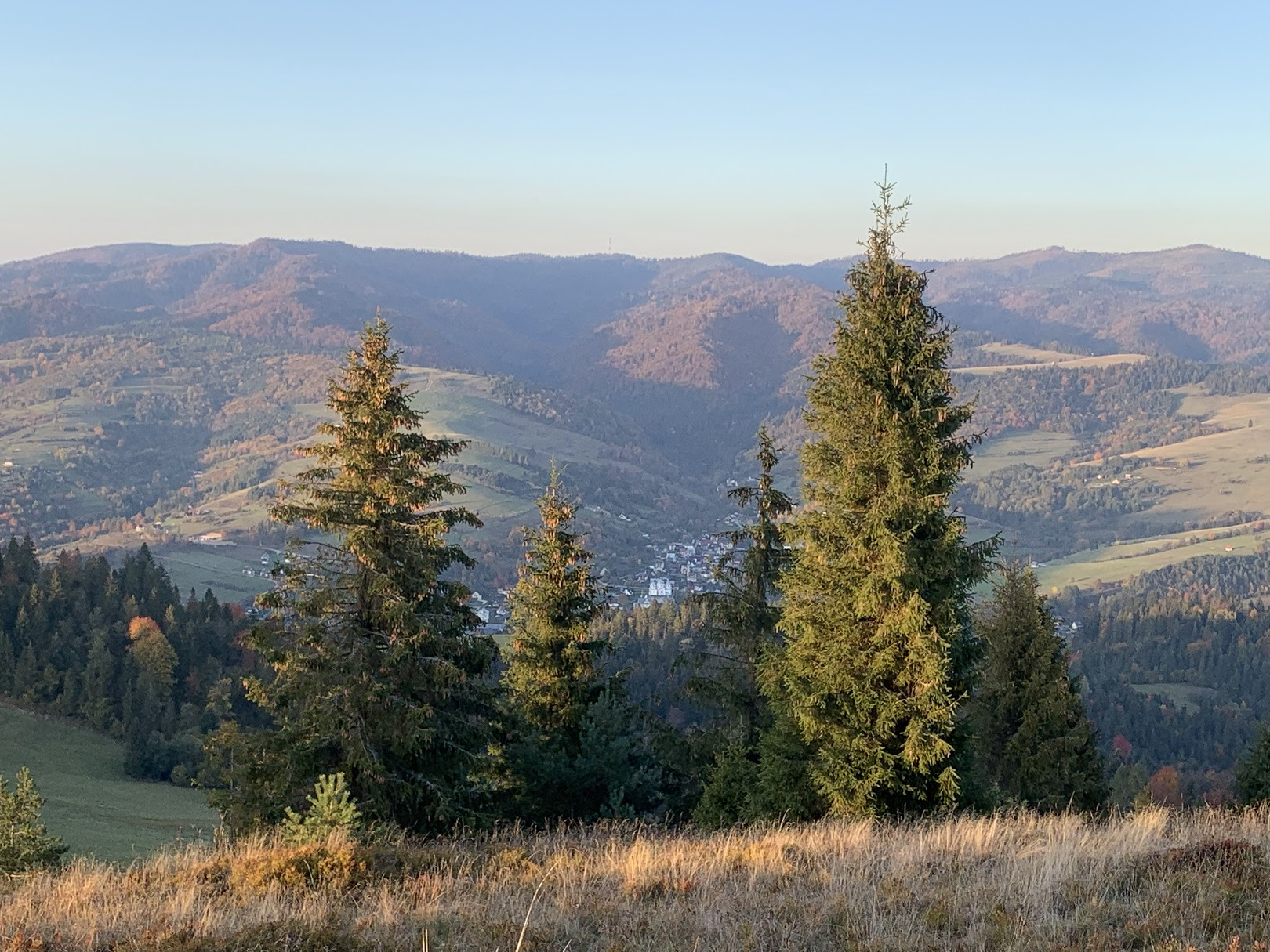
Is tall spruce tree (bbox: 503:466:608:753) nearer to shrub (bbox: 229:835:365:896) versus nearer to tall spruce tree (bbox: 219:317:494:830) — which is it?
tall spruce tree (bbox: 219:317:494:830)

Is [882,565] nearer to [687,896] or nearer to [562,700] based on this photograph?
[687,896]

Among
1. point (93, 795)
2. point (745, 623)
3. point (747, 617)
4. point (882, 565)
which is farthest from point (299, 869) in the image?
point (93, 795)

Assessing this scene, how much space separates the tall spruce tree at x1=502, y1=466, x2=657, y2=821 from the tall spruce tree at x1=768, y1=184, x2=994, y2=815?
648cm

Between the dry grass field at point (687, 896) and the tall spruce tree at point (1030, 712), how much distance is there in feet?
59.6

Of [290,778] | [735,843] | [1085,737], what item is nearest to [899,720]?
[735,843]

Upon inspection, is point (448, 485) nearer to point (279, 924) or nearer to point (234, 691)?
point (279, 924)

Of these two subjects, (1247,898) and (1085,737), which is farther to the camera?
(1085,737)

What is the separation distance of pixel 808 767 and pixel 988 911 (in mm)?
9381

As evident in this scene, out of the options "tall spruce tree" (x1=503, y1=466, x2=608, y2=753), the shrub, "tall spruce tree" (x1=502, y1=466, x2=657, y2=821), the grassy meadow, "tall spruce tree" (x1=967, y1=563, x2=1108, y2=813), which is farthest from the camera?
the grassy meadow

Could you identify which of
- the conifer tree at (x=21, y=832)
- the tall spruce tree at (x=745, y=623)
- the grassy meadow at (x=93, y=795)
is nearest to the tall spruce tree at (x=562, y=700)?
the tall spruce tree at (x=745, y=623)

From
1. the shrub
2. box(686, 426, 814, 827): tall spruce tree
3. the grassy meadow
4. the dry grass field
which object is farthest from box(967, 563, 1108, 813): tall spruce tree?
the shrub

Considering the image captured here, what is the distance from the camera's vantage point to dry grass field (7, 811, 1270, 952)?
6785mm

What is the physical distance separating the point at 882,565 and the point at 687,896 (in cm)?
921

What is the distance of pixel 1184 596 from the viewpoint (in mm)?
180000
